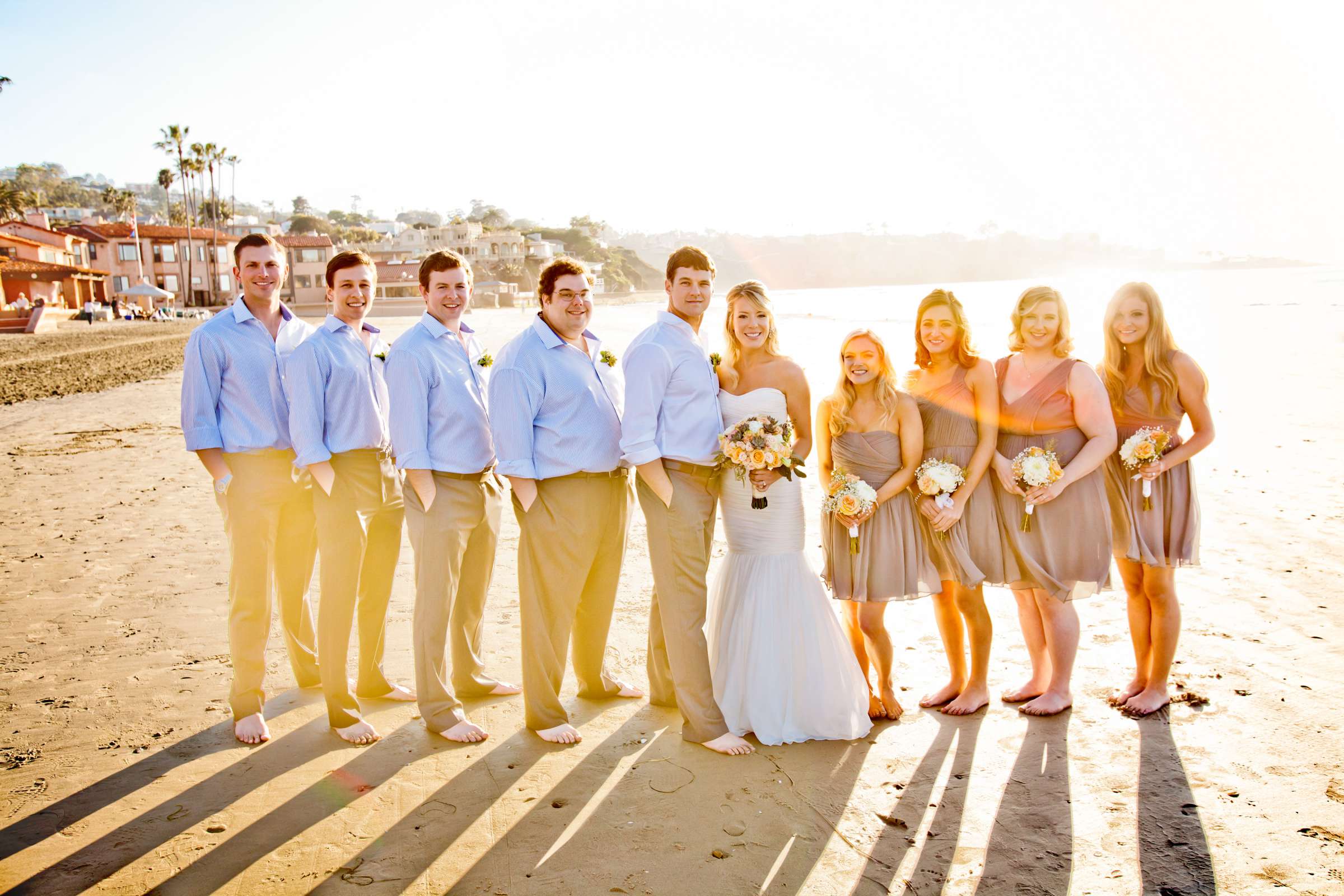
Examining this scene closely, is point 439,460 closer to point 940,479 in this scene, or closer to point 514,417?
point 514,417

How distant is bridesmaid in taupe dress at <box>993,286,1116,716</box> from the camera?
5113 mm

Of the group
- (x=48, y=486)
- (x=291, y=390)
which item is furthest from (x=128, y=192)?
(x=291, y=390)

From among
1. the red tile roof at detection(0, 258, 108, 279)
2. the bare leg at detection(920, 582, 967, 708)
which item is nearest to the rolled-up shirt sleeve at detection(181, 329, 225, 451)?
the bare leg at detection(920, 582, 967, 708)

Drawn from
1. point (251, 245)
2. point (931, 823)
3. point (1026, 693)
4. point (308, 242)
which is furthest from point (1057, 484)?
point (308, 242)

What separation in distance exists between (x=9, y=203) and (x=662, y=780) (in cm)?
9236

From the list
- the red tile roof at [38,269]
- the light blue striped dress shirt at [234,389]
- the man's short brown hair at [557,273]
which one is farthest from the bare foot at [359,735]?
the red tile roof at [38,269]

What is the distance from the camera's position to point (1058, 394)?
520 cm

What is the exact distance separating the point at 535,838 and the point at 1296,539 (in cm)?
760

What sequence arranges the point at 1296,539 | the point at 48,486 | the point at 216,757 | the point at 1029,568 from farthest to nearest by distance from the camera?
the point at 48,486 → the point at 1296,539 → the point at 1029,568 → the point at 216,757

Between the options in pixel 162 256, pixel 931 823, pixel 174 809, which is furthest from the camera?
pixel 162 256

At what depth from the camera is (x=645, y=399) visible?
4738 millimetres

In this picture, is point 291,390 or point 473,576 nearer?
point 291,390

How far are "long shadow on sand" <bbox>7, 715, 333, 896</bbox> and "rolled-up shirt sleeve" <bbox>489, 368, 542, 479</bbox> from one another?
1894 mm

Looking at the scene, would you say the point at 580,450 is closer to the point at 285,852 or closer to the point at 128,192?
the point at 285,852
